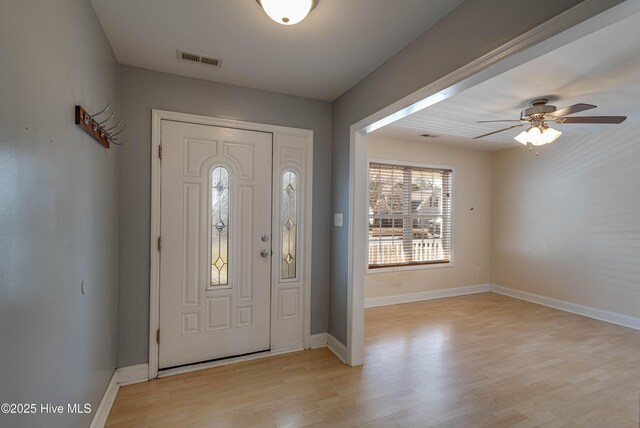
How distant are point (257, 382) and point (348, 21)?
9.19 ft

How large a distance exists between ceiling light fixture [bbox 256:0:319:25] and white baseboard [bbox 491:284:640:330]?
529 cm

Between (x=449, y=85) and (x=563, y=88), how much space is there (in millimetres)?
1805

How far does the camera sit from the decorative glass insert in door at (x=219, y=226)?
2.63 metres

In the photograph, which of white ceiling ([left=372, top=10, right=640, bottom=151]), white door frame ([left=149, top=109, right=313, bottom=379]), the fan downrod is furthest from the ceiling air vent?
the fan downrod

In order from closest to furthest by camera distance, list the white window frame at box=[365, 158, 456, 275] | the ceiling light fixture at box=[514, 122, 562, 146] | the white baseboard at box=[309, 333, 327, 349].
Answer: the ceiling light fixture at box=[514, 122, 562, 146]
the white baseboard at box=[309, 333, 327, 349]
the white window frame at box=[365, 158, 456, 275]

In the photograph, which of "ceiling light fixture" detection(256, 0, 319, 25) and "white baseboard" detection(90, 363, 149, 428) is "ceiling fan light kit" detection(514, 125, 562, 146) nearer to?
"ceiling light fixture" detection(256, 0, 319, 25)

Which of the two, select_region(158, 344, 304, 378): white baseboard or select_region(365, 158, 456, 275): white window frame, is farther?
select_region(365, 158, 456, 275): white window frame

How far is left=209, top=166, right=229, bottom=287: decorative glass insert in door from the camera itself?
2.63 meters

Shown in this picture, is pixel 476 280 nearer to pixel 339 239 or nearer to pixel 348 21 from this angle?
pixel 339 239

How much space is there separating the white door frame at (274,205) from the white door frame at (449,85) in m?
0.49

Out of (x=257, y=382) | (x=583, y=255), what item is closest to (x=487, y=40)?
(x=257, y=382)

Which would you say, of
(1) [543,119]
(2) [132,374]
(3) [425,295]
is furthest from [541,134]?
(2) [132,374]

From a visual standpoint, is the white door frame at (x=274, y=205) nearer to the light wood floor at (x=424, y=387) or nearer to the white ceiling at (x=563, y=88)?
the light wood floor at (x=424, y=387)

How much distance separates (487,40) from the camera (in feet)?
4.84
